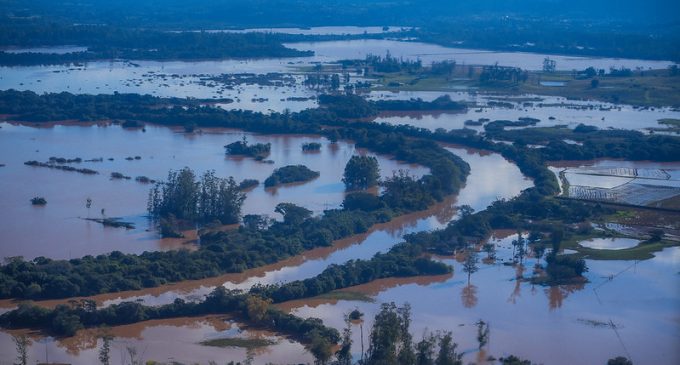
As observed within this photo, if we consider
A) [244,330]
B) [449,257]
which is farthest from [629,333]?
[244,330]

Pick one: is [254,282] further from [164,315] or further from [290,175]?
[290,175]

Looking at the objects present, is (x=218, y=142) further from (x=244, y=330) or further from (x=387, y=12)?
(x=387, y=12)

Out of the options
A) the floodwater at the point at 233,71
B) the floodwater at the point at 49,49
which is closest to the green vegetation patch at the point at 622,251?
the floodwater at the point at 233,71

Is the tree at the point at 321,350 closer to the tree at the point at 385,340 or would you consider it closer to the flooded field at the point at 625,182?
the tree at the point at 385,340

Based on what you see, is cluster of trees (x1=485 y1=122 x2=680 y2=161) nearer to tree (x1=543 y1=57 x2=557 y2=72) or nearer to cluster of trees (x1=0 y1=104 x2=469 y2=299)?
cluster of trees (x1=0 y1=104 x2=469 y2=299)

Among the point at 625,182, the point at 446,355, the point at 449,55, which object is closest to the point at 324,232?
the point at 446,355
